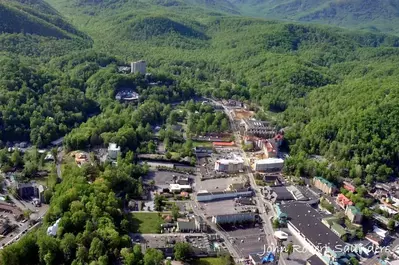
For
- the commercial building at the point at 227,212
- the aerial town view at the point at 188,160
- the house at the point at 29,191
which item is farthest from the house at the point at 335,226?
the house at the point at 29,191

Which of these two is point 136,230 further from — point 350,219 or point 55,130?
point 55,130

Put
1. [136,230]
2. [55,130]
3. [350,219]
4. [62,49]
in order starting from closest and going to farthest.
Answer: [136,230] < [350,219] < [55,130] < [62,49]

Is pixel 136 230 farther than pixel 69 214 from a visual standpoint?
Yes

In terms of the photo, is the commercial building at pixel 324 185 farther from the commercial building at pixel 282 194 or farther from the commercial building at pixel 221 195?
the commercial building at pixel 221 195

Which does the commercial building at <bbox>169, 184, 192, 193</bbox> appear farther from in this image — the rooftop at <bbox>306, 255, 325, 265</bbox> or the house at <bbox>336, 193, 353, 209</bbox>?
the house at <bbox>336, 193, 353, 209</bbox>

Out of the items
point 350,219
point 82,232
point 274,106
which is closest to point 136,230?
point 82,232

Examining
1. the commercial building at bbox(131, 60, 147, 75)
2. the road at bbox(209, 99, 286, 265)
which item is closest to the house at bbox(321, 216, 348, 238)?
the road at bbox(209, 99, 286, 265)

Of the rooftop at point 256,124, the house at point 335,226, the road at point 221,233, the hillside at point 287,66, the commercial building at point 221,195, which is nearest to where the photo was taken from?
the road at point 221,233
